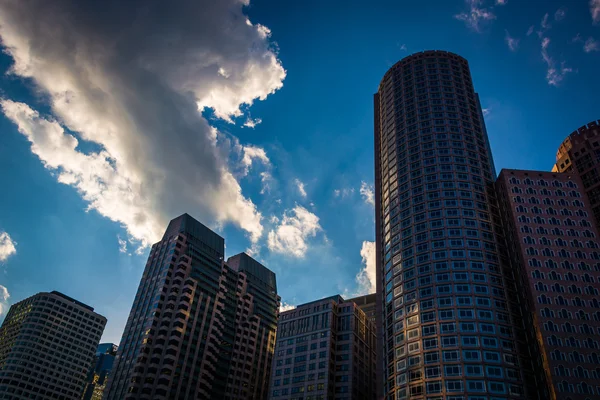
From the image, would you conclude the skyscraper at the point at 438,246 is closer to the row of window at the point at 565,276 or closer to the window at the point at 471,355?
the window at the point at 471,355

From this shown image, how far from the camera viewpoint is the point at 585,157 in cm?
14638

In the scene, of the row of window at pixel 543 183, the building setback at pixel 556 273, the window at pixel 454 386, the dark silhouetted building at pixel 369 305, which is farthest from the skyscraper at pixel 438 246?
the dark silhouetted building at pixel 369 305

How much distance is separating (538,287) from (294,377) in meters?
72.8

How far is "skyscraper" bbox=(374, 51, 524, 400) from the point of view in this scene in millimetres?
99688

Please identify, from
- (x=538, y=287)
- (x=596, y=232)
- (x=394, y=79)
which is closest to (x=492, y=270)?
(x=538, y=287)

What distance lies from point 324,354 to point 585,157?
339 feet

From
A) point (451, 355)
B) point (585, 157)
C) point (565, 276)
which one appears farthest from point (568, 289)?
point (585, 157)

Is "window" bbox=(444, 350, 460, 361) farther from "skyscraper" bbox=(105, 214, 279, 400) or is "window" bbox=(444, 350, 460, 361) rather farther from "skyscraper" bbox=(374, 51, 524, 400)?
"skyscraper" bbox=(105, 214, 279, 400)

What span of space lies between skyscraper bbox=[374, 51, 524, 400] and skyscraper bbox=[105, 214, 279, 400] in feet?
217

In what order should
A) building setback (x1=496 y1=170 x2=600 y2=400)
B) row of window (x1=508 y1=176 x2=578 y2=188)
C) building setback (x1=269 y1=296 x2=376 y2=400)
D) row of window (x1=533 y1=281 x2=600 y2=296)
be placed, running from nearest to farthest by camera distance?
building setback (x1=496 y1=170 x2=600 y2=400)
row of window (x1=533 y1=281 x2=600 y2=296)
row of window (x1=508 y1=176 x2=578 y2=188)
building setback (x1=269 y1=296 x2=376 y2=400)

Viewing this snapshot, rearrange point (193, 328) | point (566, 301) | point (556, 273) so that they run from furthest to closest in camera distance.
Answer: point (193, 328)
point (556, 273)
point (566, 301)

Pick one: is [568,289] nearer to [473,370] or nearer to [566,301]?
[566,301]

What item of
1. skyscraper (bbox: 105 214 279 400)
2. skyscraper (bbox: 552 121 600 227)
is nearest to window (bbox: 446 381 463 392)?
skyscraper (bbox: 552 121 600 227)

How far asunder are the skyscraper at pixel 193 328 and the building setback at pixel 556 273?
335 feet
